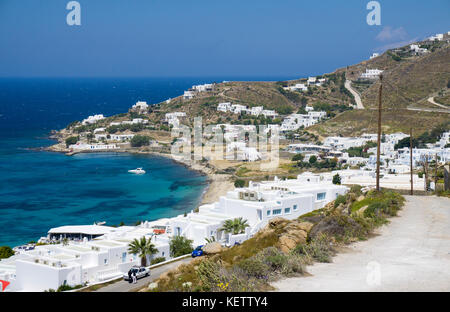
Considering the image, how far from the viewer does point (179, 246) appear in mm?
21484

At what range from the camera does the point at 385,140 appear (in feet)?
189

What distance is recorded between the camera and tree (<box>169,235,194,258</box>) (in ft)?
69.1

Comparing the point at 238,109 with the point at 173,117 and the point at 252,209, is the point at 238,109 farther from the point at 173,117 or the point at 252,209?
the point at 252,209

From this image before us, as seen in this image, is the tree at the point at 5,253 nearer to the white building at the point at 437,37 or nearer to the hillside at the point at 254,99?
the hillside at the point at 254,99

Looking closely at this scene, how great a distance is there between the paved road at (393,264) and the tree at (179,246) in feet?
30.9

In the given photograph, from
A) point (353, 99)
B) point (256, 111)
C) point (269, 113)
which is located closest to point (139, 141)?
point (256, 111)

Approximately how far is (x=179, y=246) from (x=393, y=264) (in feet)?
41.7

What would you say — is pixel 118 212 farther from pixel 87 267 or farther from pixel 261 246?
pixel 261 246

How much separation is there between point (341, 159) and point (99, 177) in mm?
25715

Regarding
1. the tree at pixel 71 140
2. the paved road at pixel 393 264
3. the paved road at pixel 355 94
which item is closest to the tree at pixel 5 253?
the paved road at pixel 393 264

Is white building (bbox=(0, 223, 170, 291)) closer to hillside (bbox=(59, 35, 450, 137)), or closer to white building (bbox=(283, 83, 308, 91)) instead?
hillside (bbox=(59, 35, 450, 137))
